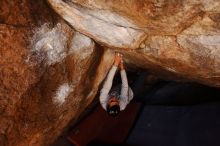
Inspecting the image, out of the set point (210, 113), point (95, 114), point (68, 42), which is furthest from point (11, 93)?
point (210, 113)

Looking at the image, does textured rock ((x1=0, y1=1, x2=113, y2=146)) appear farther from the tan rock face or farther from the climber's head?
the climber's head

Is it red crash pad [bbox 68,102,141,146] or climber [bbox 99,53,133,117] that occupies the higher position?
climber [bbox 99,53,133,117]

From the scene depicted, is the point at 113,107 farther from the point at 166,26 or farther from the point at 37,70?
the point at 166,26

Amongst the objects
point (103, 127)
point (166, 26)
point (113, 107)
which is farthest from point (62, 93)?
point (103, 127)

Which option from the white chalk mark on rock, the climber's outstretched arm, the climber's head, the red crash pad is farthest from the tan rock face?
the red crash pad

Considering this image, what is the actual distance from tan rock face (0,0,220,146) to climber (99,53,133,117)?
55 centimetres

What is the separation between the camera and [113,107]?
13.4 ft

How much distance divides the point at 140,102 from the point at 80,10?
3.09 metres

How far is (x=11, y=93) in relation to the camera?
303cm

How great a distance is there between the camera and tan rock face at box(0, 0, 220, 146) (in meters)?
2.57

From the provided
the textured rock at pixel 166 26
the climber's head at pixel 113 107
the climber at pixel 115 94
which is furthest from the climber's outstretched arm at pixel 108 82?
the textured rock at pixel 166 26

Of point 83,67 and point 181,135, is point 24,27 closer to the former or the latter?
point 83,67

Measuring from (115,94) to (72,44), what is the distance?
1515 mm

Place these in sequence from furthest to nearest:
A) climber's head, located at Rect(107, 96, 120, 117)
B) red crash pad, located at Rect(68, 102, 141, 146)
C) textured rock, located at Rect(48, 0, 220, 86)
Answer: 1. red crash pad, located at Rect(68, 102, 141, 146)
2. climber's head, located at Rect(107, 96, 120, 117)
3. textured rock, located at Rect(48, 0, 220, 86)
